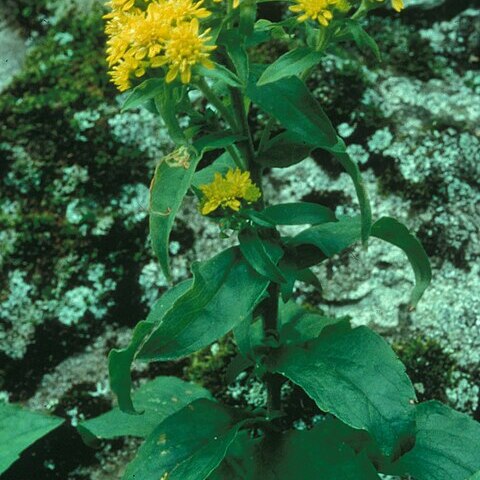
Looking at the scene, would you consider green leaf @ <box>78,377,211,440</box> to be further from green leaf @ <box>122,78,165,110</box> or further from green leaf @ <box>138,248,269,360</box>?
green leaf @ <box>122,78,165,110</box>

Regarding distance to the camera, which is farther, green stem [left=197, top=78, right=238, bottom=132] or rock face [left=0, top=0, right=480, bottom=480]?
rock face [left=0, top=0, right=480, bottom=480]

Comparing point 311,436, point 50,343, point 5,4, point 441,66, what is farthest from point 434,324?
point 5,4

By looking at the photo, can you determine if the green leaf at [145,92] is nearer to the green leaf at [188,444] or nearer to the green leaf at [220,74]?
the green leaf at [220,74]

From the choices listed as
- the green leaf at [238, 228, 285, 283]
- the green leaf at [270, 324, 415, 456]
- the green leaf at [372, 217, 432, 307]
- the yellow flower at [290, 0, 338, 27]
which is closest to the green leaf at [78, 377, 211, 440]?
the green leaf at [270, 324, 415, 456]

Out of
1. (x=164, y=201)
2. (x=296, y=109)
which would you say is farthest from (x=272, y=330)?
(x=296, y=109)

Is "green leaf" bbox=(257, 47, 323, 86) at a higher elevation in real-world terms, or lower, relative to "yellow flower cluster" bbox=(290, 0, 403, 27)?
lower

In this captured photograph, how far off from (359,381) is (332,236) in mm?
359

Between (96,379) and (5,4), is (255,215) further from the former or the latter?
(5,4)

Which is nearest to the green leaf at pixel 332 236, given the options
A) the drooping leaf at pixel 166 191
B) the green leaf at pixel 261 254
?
the green leaf at pixel 261 254

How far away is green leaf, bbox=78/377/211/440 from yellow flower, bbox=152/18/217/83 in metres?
1.00

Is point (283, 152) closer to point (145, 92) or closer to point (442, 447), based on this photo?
point (145, 92)

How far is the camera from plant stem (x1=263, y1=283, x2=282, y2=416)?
1.82 m

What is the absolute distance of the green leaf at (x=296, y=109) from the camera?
4.83ft

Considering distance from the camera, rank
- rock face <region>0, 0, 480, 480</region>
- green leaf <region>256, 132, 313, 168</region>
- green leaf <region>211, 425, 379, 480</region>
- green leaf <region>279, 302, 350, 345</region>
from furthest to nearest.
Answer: rock face <region>0, 0, 480, 480</region> < green leaf <region>279, 302, 350, 345</region> < green leaf <region>211, 425, 379, 480</region> < green leaf <region>256, 132, 313, 168</region>
